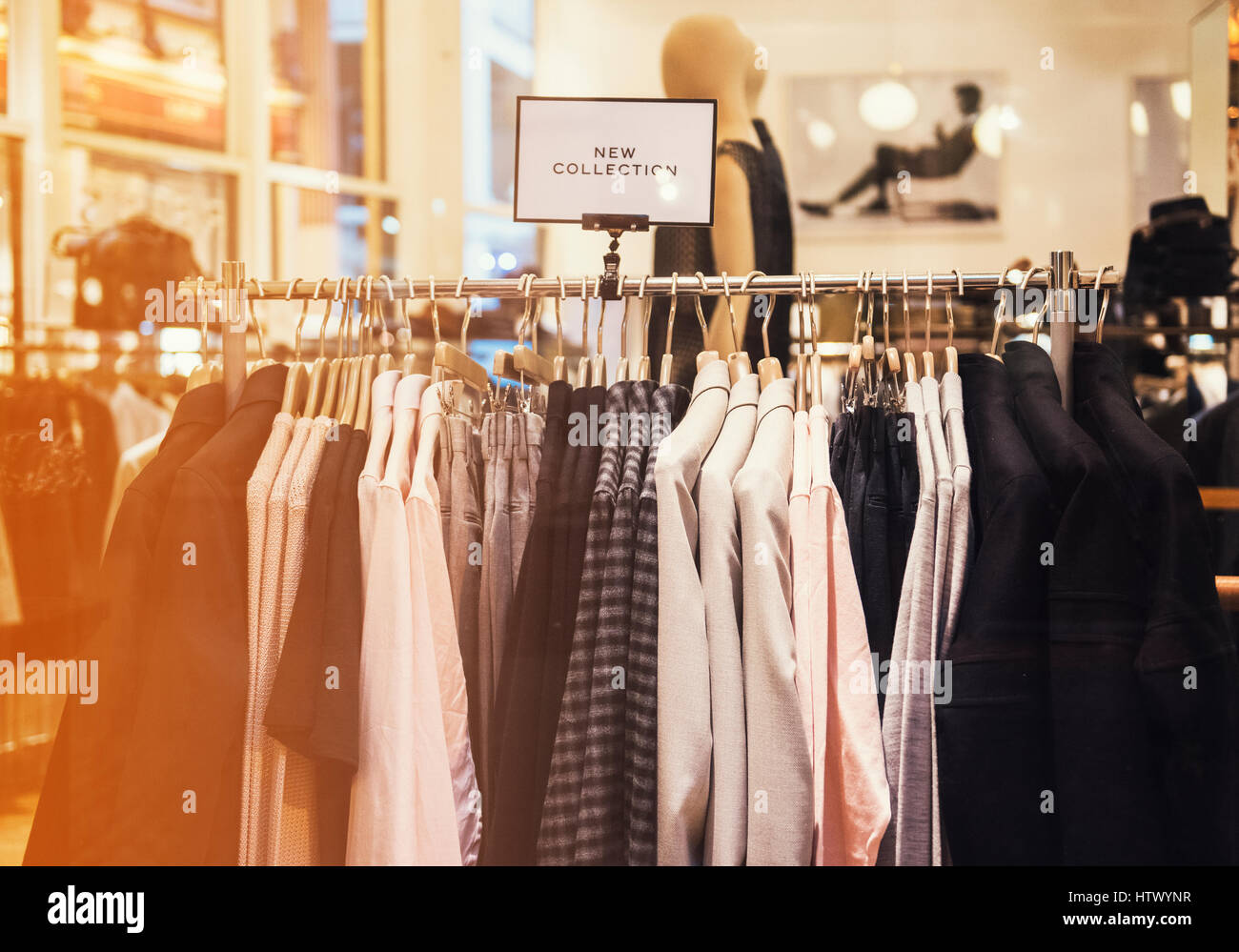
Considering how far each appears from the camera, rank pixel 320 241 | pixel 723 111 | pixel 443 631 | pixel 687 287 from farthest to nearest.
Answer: pixel 320 241 < pixel 723 111 < pixel 687 287 < pixel 443 631

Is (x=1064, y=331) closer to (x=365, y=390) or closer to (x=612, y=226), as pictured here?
(x=612, y=226)

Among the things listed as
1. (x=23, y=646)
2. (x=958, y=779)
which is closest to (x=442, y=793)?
(x=958, y=779)

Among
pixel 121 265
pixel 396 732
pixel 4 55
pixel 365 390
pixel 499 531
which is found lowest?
pixel 396 732

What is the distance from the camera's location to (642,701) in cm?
103

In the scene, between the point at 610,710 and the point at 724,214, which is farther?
the point at 724,214

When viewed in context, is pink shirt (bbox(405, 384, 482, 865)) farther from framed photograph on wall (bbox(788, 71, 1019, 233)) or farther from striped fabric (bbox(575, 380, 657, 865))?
framed photograph on wall (bbox(788, 71, 1019, 233))

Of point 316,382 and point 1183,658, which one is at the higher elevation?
point 316,382

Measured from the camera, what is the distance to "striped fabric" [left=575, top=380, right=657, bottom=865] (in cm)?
102

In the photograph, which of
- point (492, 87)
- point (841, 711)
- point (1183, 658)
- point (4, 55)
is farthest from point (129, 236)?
point (1183, 658)

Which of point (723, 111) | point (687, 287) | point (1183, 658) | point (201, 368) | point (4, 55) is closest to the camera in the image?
point (1183, 658)

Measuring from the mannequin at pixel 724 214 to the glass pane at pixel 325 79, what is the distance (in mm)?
635

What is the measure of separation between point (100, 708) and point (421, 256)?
1211 millimetres

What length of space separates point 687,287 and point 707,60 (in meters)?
0.74
